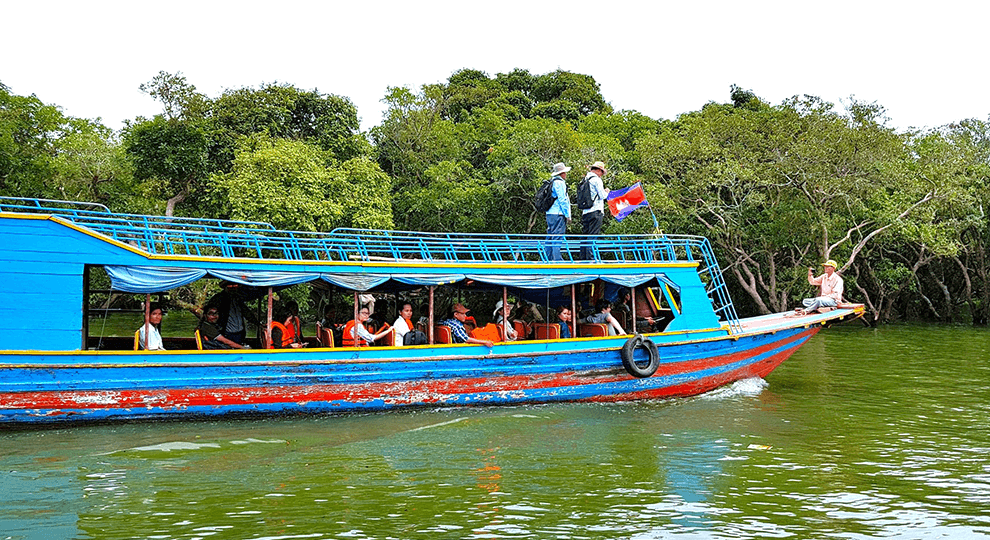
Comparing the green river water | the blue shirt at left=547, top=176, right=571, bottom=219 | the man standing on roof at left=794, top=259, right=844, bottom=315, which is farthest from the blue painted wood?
the blue shirt at left=547, top=176, right=571, bottom=219

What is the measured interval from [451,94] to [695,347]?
1255 inches

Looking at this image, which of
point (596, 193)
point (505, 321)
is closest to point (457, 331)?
point (505, 321)

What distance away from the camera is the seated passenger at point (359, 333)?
1166 centimetres

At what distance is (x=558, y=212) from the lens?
13672mm

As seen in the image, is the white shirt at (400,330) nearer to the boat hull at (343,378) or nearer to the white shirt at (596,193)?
the boat hull at (343,378)

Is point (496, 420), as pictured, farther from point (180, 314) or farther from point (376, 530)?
point (180, 314)

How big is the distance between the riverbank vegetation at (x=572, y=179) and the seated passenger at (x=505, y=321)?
12978 mm

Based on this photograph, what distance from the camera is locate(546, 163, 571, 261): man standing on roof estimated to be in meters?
13.3

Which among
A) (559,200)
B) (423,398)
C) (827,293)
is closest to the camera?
(423,398)

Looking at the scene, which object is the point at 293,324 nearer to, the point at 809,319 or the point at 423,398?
the point at 423,398

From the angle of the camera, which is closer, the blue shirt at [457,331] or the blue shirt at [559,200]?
the blue shirt at [457,331]

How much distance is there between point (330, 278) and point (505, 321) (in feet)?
8.64

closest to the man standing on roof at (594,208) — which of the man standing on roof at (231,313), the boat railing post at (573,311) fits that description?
the boat railing post at (573,311)

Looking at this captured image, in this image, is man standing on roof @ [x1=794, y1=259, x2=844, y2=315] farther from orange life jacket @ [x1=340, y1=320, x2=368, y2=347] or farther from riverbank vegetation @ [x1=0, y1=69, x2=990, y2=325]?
riverbank vegetation @ [x1=0, y1=69, x2=990, y2=325]
